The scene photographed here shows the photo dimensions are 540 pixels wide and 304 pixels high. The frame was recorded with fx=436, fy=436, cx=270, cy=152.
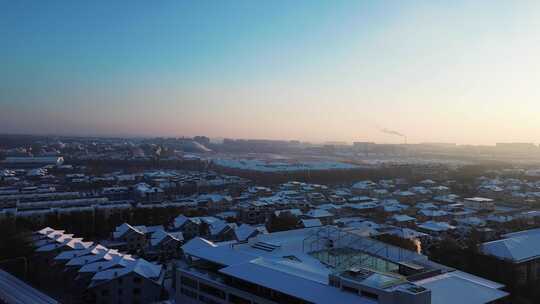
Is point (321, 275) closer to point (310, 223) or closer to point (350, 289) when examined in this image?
point (350, 289)

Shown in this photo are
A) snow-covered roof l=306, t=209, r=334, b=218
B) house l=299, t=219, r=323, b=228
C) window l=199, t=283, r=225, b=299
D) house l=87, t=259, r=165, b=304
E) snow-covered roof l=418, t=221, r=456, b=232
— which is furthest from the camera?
snow-covered roof l=306, t=209, r=334, b=218

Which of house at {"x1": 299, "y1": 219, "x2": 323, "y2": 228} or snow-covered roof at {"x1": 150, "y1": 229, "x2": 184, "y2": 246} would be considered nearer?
snow-covered roof at {"x1": 150, "y1": 229, "x2": 184, "y2": 246}

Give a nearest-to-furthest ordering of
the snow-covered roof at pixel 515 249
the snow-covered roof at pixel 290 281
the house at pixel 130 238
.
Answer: the snow-covered roof at pixel 290 281 → the snow-covered roof at pixel 515 249 → the house at pixel 130 238

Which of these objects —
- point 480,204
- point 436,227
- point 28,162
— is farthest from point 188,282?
point 28,162

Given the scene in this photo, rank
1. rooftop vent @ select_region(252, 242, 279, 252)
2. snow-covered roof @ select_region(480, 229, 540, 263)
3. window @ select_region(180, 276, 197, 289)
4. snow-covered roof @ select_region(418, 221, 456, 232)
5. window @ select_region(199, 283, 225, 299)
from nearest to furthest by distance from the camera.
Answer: window @ select_region(199, 283, 225, 299) → window @ select_region(180, 276, 197, 289) → rooftop vent @ select_region(252, 242, 279, 252) → snow-covered roof @ select_region(480, 229, 540, 263) → snow-covered roof @ select_region(418, 221, 456, 232)

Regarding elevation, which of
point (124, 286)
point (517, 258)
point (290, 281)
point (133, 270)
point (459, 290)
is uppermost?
point (290, 281)

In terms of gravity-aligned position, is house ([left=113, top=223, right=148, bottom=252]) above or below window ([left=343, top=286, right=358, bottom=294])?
below

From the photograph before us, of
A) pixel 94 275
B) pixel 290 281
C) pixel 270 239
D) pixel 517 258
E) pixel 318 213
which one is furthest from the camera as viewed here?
pixel 318 213

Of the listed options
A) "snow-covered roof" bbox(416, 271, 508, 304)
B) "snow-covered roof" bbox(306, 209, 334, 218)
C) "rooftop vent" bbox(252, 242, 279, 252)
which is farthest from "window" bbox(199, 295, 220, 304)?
"snow-covered roof" bbox(306, 209, 334, 218)

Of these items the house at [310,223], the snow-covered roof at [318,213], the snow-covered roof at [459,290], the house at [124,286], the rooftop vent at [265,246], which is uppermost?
the rooftop vent at [265,246]

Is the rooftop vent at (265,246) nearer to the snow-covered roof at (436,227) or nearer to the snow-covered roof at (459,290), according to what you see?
A: the snow-covered roof at (459,290)

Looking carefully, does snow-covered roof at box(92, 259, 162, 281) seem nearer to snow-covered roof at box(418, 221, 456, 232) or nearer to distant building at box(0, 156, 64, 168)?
snow-covered roof at box(418, 221, 456, 232)

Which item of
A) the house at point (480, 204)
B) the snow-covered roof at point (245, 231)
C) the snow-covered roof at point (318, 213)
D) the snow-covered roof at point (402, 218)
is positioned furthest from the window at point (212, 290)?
the house at point (480, 204)
